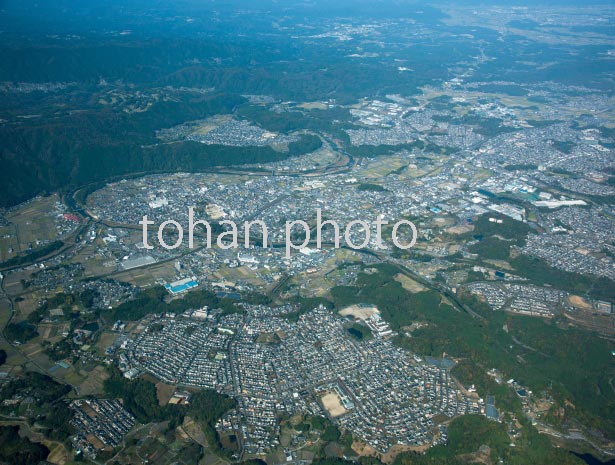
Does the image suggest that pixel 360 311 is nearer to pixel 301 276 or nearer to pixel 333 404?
pixel 301 276

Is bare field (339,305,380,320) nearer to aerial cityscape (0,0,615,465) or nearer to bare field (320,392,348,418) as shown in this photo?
aerial cityscape (0,0,615,465)

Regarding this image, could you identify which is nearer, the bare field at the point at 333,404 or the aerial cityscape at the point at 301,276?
the aerial cityscape at the point at 301,276

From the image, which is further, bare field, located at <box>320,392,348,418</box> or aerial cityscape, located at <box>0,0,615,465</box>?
bare field, located at <box>320,392,348,418</box>

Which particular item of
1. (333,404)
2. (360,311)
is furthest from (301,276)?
(333,404)

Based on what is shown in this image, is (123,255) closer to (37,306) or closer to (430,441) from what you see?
(37,306)

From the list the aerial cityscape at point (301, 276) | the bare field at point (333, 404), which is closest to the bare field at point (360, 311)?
the aerial cityscape at point (301, 276)

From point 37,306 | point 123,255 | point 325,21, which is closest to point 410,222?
point 123,255

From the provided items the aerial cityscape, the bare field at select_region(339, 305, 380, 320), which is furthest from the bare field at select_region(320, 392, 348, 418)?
the bare field at select_region(339, 305, 380, 320)

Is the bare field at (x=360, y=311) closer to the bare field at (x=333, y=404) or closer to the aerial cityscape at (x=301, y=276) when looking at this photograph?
the aerial cityscape at (x=301, y=276)

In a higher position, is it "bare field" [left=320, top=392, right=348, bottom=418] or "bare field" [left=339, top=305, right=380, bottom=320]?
"bare field" [left=320, top=392, right=348, bottom=418]
